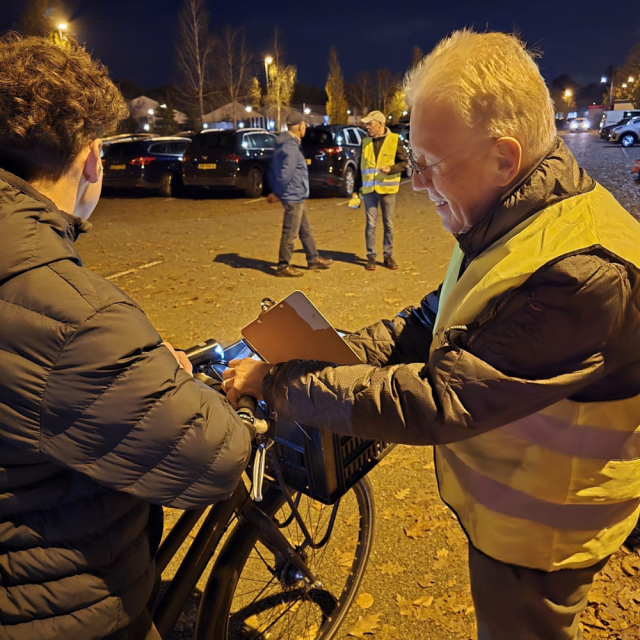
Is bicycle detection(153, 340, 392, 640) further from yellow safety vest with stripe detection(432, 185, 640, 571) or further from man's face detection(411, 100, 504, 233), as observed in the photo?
man's face detection(411, 100, 504, 233)

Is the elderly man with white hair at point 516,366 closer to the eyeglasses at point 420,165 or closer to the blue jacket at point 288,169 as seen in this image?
the eyeglasses at point 420,165

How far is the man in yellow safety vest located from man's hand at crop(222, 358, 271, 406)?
6.73 m

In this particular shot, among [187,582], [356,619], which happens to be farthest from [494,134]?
[356,619]

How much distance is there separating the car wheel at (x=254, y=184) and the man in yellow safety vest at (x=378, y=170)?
320 inches

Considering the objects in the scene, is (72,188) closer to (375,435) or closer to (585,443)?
(375,435)

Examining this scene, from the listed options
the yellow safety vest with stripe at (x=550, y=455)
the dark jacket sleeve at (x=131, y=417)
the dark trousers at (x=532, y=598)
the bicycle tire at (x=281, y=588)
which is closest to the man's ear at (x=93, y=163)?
the dark jacket sleeve at (x=131, y=417)

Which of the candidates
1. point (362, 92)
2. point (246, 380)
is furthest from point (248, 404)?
point (362, 92)

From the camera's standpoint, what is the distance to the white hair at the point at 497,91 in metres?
1.49

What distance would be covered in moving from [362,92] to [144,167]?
2642 inches

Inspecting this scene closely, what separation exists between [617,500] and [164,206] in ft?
49.8

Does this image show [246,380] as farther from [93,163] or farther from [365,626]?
[365,626]

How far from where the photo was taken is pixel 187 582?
2.10 m

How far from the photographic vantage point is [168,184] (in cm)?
1733

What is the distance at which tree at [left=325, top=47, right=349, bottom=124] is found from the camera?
58.3 metres
